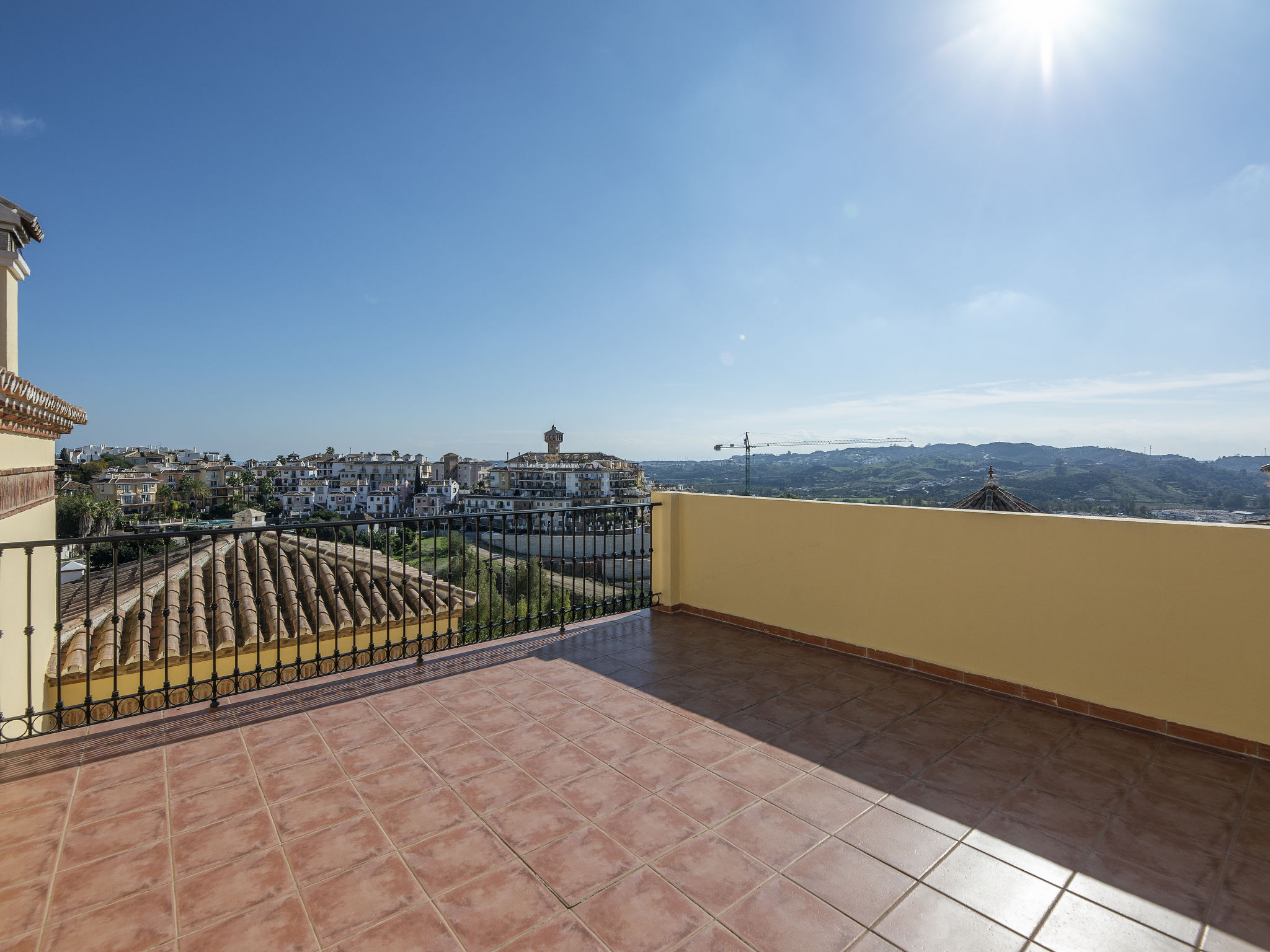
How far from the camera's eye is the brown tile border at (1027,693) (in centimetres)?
265

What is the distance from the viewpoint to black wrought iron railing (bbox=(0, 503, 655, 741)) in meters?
2.97

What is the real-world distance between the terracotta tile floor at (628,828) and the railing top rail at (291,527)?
0.93 m

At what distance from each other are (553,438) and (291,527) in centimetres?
4820

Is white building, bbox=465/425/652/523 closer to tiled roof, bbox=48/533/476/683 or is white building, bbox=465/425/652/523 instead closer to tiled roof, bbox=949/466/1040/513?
tiled roof, bbox=949/466/1040/513

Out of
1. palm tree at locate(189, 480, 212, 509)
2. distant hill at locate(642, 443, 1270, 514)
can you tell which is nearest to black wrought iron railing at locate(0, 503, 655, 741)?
distant hill at locate(642, 443, 1270, 514)

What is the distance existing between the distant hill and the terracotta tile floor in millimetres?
2077

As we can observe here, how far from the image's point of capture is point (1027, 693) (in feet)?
10.5

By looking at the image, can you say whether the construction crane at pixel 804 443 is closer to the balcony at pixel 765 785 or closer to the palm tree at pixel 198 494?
the palm tree at pixel 198 494

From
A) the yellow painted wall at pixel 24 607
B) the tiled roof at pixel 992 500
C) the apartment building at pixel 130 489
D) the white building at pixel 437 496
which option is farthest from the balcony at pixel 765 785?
the white building at pixel 437 496

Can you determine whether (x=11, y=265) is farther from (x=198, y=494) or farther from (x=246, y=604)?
(x=198, y=494)

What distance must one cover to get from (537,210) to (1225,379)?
22.5 metres

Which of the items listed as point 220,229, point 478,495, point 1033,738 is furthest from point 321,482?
point 1033,738

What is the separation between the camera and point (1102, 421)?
27.5 metres

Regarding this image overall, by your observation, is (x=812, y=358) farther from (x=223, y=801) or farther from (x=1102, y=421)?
(x=223, y=801)
